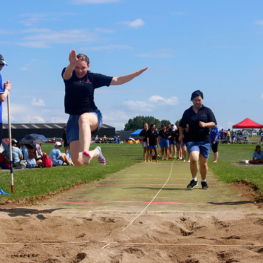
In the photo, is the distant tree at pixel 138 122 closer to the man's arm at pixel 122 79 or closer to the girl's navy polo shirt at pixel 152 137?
the girl's navy polo shirt at pixel 152 137

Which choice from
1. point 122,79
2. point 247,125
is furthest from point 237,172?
point 247,125

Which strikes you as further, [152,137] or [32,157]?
[152,137]

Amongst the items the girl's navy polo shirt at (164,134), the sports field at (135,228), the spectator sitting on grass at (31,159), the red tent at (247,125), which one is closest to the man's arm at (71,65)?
the sports field at (135,228)

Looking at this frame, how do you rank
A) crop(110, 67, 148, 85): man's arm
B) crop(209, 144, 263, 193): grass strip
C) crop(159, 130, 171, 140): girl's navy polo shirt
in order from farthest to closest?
crop(159, 130, 171, 140): girl's navy polo shirt → crop(209, 144, 263, 193): grass strip → crop(110, 67, 148, 85): man's arm

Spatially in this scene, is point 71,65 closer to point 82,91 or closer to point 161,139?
point 82,91

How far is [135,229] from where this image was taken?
4.81 metres

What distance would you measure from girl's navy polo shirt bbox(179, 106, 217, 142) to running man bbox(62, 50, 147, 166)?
2880mm

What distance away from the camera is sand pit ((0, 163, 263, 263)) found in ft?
12.3

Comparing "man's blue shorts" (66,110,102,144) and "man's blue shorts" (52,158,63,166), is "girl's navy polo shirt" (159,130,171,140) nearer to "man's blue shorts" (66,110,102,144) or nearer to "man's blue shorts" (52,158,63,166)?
"man's blue shorts" (52,158,63,166)

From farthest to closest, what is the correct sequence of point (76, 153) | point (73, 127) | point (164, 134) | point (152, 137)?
point (164, 134) < point (152, 137) < point (73, 127) < point (76, 153)

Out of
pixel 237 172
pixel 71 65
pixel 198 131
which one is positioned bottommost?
pixel 237 172

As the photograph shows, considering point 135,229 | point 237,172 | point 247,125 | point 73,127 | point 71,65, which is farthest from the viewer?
point 247,125

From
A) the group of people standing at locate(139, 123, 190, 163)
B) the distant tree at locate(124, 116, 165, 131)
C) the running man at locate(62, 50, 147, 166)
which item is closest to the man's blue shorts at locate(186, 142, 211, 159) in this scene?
the running man at locate(62, 50, 147, 166)

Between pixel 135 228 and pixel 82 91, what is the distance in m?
2.28
